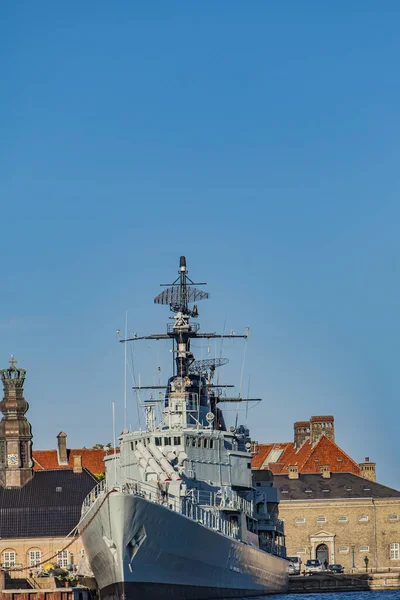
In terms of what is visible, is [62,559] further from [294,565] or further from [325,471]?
[325,471]

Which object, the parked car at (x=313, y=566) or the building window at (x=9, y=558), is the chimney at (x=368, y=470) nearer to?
the parked car at (x=313, y=566)

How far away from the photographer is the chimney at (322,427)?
462 ft

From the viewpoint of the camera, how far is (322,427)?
14088 cm

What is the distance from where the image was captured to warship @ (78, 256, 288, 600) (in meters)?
58.7

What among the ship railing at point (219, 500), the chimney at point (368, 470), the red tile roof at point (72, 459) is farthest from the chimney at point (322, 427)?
the ship railing at point (219, 500)

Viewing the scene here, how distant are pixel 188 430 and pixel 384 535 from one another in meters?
51.9

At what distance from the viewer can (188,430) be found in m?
71.0

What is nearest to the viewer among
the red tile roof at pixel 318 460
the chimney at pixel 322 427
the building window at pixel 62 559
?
the building window at pixel 62 559

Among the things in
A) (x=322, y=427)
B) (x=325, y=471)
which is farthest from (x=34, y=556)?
(x=322, y=427)

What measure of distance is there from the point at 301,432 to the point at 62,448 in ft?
83.6

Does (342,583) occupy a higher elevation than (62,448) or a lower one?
lower

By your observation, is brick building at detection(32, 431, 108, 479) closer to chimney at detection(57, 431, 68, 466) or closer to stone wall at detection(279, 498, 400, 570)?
chimney at detection(57, 431, 68, 466)

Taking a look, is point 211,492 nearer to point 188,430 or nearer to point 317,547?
point 188,430

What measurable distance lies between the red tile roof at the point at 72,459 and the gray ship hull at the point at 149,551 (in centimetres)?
6622
